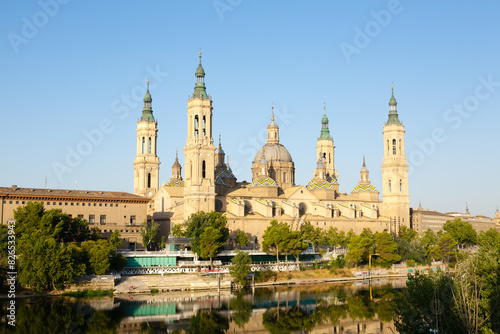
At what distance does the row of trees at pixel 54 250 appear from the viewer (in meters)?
A: 69.4

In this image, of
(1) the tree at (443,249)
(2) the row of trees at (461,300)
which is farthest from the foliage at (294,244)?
(2) the row of trees at (461,300)

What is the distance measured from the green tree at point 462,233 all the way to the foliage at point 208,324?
81201mm

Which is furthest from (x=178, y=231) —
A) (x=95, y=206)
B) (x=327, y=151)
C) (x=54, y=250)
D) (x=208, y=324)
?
(x=327, y=151)

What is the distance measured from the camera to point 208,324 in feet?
194

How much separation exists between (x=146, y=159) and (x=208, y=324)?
74770mm

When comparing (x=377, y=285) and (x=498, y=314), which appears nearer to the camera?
(x=498, y=314)

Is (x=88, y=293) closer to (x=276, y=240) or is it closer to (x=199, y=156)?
(x=276, y=240)

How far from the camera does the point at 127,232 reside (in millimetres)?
102062

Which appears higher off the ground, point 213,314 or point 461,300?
point 461,300

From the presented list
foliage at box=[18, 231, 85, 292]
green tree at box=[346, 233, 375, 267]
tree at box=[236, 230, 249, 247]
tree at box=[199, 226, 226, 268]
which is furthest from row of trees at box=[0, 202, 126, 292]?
green tree at box=[346, 233, 375, 267]

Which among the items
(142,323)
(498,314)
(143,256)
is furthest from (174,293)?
(498,314)

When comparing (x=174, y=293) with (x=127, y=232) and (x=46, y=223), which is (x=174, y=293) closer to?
(x=46, y=223)

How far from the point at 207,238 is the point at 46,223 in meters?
22.0

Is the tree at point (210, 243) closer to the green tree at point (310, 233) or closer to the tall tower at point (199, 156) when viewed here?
the tall tower at point (199, 156)
